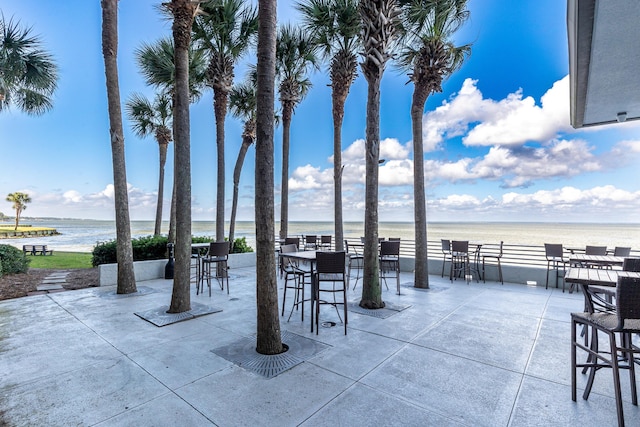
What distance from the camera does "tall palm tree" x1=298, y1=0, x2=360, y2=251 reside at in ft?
23.1

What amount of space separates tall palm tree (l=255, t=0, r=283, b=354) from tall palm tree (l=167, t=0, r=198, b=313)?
6.59ft

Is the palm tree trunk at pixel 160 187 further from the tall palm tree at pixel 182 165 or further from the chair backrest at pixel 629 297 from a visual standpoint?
the chair backrest at pixel 629 297

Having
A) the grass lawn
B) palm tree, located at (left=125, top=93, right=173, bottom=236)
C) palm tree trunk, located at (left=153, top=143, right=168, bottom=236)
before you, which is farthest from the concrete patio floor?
palm tree, located at (left=125, top=93, right=173, bottom=236)

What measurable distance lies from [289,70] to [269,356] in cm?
850

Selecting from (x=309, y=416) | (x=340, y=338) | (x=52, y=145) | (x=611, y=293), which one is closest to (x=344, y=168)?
(x=340, y=338)

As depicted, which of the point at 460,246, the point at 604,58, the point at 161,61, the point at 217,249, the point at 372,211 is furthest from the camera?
the point at 161,61

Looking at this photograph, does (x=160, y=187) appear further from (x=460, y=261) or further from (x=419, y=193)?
(x=460, y=261)

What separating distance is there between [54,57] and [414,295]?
451 inches

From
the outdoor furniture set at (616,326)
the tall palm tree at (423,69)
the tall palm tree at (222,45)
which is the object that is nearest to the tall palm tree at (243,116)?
the tall palm tree at (222,45)

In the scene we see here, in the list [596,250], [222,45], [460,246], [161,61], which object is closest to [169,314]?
[460,246]

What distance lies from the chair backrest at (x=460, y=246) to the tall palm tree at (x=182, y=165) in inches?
228

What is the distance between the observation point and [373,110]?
472cm

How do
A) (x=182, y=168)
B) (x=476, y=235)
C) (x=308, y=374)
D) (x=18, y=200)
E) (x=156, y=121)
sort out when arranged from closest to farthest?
1. (x=308, y=374)
2. (x=182, y=168)
3. (x=156, y=121)
4. (x=476, y=235)
5. (x=18, y=200)

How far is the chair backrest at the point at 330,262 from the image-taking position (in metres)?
3.53
